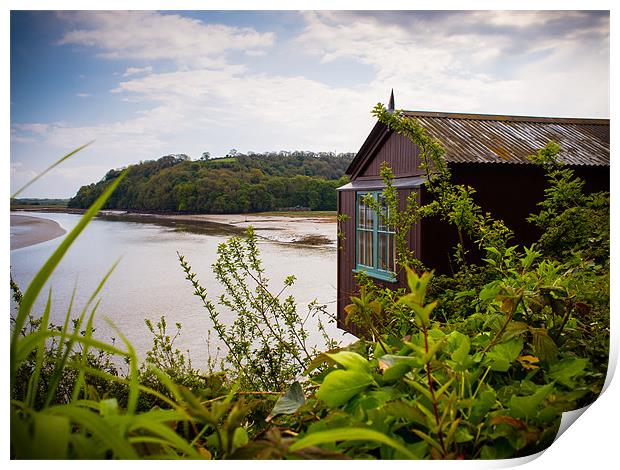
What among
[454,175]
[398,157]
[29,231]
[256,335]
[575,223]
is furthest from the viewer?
[398,157]

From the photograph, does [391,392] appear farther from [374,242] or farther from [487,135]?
[374,242]

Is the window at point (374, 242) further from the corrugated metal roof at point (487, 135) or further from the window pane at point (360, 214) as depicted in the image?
the corrugated metal roof at point (487, 135)

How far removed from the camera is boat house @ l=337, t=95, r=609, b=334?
10.6ft

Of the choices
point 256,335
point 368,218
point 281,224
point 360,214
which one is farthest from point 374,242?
point 256,335

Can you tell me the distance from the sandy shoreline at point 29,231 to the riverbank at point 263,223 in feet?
1.38

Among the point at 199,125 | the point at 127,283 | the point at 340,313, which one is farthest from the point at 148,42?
the point at 340,313

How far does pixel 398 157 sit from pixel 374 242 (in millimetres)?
784

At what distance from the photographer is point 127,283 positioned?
195cm

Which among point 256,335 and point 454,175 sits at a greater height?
point 454,175

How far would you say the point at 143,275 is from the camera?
2033 mm

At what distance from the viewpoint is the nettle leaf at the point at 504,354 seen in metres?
0.93

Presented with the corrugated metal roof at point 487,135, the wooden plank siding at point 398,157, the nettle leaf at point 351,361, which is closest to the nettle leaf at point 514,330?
the nettle leaf at point 351,361

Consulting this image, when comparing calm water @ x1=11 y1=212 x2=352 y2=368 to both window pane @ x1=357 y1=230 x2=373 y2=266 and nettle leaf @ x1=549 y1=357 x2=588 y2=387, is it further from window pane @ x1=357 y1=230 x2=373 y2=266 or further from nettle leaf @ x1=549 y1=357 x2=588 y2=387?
window pane @ x1=357 y1=230 x2=373 y2=266

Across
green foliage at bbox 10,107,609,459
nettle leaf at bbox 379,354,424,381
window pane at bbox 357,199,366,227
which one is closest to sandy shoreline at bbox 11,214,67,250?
green foliage at bbox 10,107,609,459
